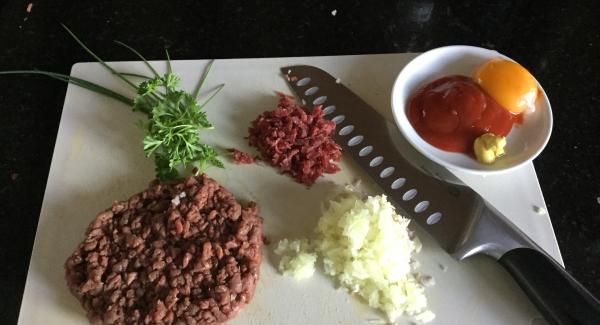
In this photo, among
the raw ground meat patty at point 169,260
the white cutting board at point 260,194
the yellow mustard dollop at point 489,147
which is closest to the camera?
the raw ground meat patty at point 169,260

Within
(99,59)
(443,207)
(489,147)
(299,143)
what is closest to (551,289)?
A: (443,207)

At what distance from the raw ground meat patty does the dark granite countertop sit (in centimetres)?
48

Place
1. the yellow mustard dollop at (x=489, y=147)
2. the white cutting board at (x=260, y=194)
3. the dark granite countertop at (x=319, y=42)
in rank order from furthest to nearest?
the dark granite countertop at (x=319, y=42)
the yellow mustard dollop at (x=489, y=147)
the white cutting board at (x=260, y=194)

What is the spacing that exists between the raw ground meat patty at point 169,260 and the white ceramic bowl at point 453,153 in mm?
663

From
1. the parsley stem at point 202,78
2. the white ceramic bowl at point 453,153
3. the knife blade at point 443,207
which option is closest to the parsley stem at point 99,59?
the parsley stem at point 202,78

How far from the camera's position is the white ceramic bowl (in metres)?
1.77

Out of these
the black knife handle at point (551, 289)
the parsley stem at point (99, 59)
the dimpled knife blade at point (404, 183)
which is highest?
the parsley stem at point (99, 59)

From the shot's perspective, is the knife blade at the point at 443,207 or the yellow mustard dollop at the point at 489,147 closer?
the knife blade at the point at 443,207

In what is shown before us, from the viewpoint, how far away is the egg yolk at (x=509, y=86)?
1824 millimetres

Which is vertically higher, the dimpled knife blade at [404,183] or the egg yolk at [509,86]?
the egg yolk at [509,86]

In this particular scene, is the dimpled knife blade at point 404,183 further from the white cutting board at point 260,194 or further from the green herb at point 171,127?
the green herb at point 171,127

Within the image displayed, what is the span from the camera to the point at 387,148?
1830 mm

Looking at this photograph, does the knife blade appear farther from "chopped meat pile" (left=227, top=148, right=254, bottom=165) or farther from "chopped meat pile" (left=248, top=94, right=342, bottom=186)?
"chopped meat pile" (left=227, top=148, right=254, bottom=165)

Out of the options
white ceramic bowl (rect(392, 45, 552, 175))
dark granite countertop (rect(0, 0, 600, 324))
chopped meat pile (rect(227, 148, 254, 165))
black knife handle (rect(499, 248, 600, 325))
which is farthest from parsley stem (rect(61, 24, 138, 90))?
black knife handle (rect(499, 248, 600, 325))
